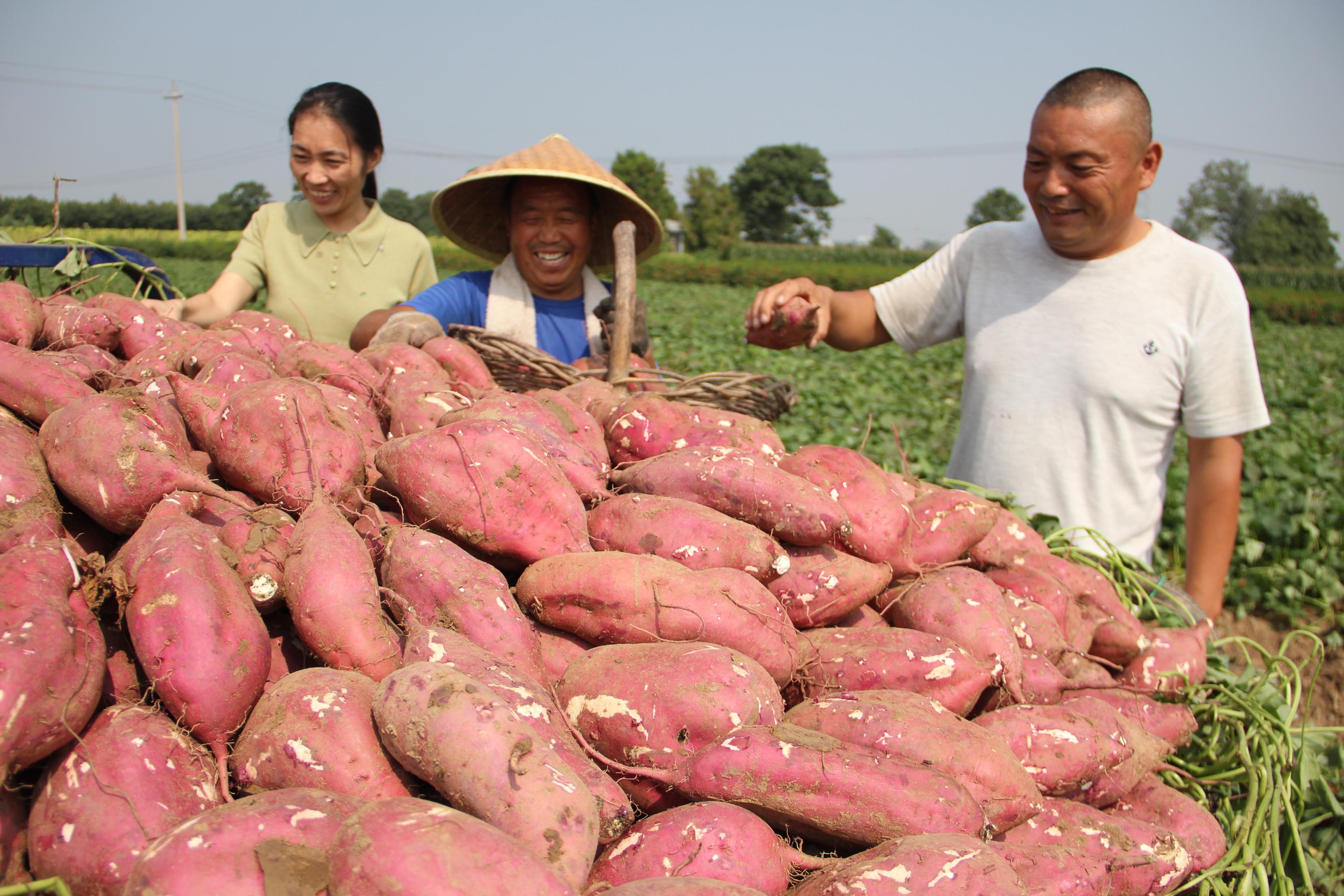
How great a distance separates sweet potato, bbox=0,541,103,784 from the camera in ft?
3.46

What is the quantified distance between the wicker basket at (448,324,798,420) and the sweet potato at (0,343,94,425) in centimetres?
118

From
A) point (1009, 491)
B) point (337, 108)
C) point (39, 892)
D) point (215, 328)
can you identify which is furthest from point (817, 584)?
point (337, 108)

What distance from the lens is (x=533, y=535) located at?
1645mm

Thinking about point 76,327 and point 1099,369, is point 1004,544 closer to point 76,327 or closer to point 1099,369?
point 1099,369

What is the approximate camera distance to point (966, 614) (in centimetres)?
172

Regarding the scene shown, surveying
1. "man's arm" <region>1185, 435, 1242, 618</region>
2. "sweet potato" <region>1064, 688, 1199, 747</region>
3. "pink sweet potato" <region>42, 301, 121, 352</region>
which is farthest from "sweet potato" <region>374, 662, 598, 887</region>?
"man's arm" <region>1185, 435, 1242, 618</region>

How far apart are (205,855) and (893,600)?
146 centimetres

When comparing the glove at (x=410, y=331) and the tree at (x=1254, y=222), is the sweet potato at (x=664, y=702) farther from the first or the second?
the tree at (x=1254, y=222)

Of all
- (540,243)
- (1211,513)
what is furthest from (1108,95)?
(540,243)

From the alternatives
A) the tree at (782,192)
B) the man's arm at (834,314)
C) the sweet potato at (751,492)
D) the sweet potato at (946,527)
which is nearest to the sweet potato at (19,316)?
the sweet potato at (751,492)

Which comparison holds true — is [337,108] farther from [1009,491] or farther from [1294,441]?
[1294,441]

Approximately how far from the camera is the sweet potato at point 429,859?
3.03 ft

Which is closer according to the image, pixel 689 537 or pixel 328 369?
pixel 689 537

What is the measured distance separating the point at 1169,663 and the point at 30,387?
2.80 m
